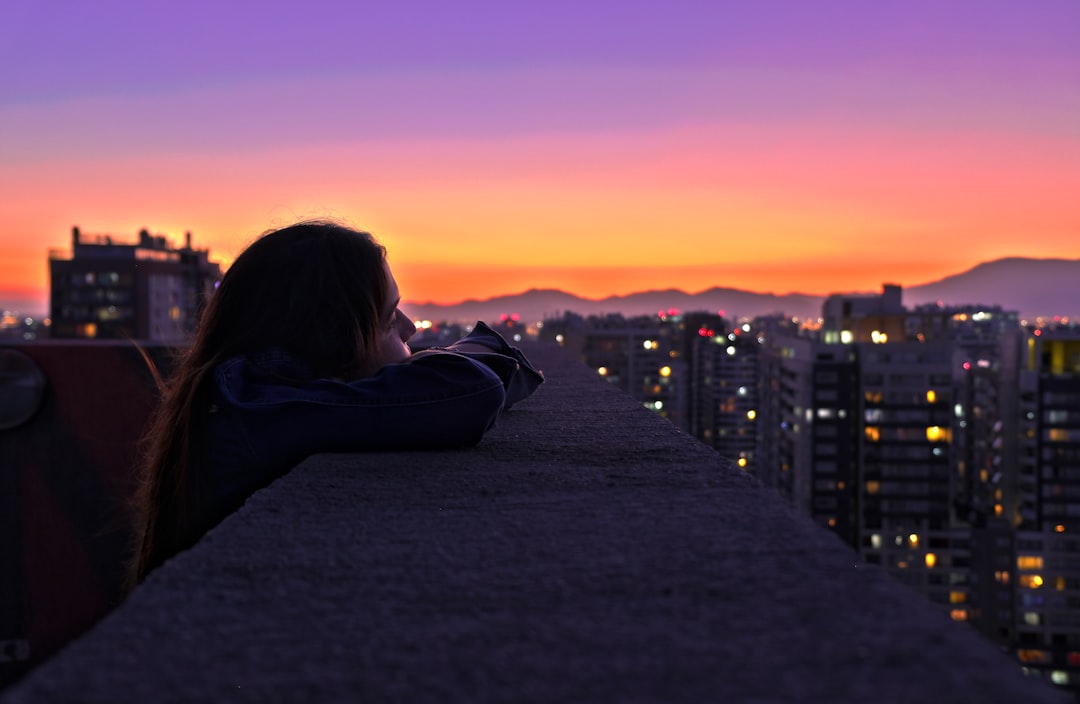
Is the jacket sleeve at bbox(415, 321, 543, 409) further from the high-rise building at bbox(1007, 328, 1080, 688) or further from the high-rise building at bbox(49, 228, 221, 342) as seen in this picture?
the high-rise building at bbox(49, 228, 221, 342)

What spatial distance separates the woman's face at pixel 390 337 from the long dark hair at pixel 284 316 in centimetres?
3

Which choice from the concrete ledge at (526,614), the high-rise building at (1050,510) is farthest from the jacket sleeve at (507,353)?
the high-rise building at (1050,510)

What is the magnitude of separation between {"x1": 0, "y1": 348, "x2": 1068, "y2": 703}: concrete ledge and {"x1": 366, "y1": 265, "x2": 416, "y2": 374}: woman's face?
714 millimetres

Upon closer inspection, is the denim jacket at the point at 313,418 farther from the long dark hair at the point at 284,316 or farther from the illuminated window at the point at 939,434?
the illuminated window at the point at 939,434

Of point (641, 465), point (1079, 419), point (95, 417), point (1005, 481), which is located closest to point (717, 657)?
point (641, 465)

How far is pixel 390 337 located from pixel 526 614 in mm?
1370

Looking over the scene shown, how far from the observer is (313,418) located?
1.83 metres

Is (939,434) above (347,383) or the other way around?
the other way around

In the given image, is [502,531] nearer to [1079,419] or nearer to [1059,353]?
[1079,419]

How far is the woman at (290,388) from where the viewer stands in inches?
72.9

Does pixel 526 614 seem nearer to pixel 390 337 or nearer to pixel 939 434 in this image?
pixel 390 337

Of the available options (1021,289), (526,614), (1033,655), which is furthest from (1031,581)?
(1021,289)

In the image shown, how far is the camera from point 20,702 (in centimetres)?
68

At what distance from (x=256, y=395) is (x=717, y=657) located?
131 centimetres
